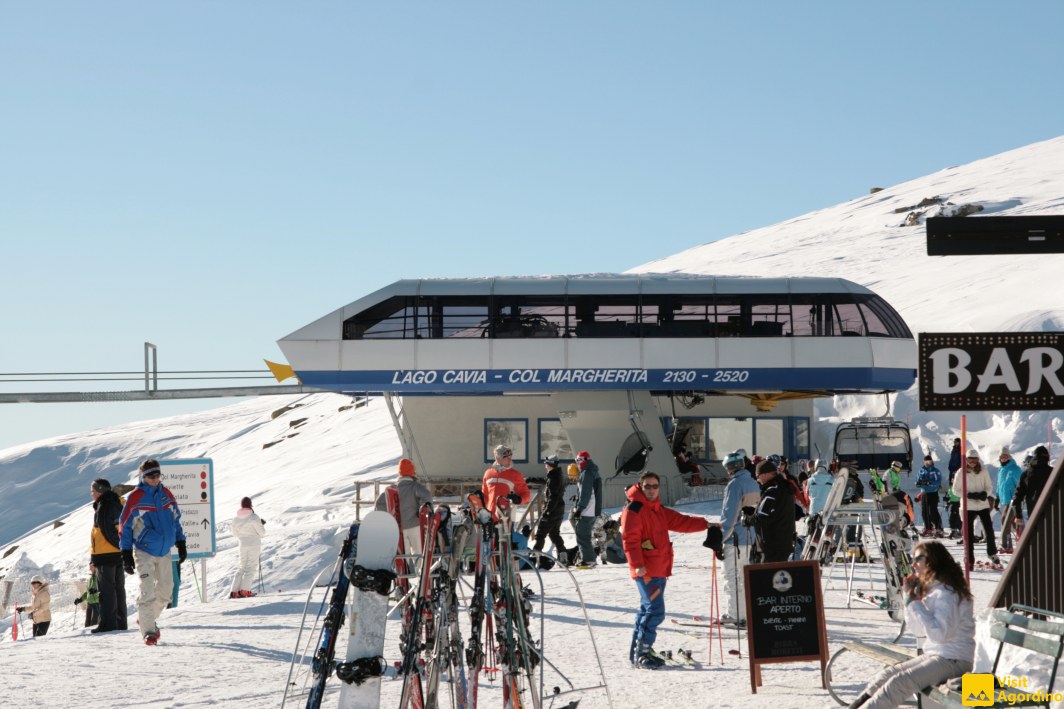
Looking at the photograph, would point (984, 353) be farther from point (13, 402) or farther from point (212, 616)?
point (13, 402)

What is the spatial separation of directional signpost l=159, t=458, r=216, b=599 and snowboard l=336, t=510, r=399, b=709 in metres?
11.7

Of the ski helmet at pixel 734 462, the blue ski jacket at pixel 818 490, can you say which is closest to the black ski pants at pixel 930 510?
the blue ski jacket at pixel 818 490

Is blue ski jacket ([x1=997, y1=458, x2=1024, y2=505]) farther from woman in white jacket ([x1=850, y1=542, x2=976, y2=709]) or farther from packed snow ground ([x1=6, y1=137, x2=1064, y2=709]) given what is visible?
woman in white jacket ([x1=850, y1=542, x2=976, y2=709])

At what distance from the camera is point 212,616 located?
13891mm

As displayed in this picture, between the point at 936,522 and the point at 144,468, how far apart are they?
13.6 m

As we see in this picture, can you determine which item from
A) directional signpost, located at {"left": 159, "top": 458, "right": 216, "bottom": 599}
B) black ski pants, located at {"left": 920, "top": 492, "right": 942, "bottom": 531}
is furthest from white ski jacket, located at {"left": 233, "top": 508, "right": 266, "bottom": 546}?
black ski pants, located at {"left": 920, "top": 492, "right": 942, "bottom": 531}

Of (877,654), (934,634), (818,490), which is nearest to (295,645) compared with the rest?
(877,654)

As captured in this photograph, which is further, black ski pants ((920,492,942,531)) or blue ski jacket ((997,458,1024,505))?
black ski pants ((920,492,942,531))

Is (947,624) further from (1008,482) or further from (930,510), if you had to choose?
(930,510)

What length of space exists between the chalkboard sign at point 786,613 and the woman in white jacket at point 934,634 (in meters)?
1.63

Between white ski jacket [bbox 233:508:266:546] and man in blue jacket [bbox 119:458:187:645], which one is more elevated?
man in blue jacket [bbox 119:458:187:645]

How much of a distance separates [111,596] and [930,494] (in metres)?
13.2

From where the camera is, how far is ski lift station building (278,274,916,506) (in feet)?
90.5

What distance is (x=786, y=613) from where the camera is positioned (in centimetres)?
901
